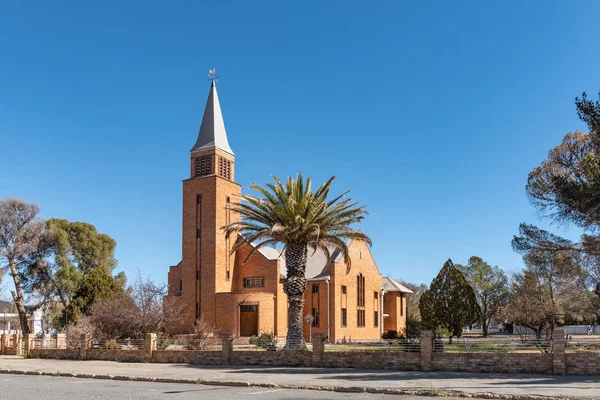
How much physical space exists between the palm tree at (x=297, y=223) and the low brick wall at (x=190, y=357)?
489cm

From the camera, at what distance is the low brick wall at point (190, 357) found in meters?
27.4

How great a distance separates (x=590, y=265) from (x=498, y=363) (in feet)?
45.0

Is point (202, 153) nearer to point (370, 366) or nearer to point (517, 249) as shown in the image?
point (517, 249)

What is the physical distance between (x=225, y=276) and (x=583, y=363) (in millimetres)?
32855

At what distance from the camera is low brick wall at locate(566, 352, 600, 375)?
20281 millimetres

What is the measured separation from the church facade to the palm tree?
51.5 feet

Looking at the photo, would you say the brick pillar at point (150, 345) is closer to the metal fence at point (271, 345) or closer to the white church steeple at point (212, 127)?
the metal fence at point (271, 345)

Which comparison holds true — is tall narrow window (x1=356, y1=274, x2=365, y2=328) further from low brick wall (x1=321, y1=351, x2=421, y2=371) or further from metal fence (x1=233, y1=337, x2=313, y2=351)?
low brick wall (x1=321, y1=351, x2=421, y2=371)

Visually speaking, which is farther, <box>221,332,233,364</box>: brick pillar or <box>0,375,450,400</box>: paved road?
<box>221,332,233,364</box>: brick pillar

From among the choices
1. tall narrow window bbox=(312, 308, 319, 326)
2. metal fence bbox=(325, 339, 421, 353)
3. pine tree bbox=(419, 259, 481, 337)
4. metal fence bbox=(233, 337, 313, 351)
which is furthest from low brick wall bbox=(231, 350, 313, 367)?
tall narrow window bbox=(312, 308, 319, 326)

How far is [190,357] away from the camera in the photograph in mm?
28094

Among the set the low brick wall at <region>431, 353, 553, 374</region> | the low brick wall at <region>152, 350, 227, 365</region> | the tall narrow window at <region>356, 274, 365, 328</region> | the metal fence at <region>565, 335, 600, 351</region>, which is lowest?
the metal fence at <region>565, 335, 600, 351</region>

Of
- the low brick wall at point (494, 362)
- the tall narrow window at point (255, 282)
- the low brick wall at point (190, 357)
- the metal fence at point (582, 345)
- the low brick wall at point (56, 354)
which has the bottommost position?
the metal fence at point (582, 345)

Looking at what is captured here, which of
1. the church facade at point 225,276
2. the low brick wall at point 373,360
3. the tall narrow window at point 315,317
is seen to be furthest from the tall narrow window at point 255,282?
the low brick wall at point 373,360
